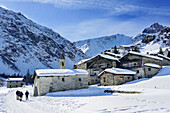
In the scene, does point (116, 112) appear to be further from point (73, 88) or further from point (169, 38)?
point (169, 38)

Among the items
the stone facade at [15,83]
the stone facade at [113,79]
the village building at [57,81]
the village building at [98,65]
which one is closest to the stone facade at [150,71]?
the stone facade at [113,79]

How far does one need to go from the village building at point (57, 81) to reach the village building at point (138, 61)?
1420cm

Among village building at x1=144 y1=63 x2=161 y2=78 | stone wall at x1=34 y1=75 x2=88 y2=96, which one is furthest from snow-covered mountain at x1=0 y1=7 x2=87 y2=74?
village building at x1=144 y1=63 x2=161 y2=78

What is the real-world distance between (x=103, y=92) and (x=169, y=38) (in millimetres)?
111958

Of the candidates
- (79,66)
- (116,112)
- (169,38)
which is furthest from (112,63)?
(169,38)

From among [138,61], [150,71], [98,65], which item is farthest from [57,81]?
[150,71]

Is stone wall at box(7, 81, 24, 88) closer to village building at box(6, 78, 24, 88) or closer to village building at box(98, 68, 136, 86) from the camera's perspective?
village building at box(6, 78, 24, 88)

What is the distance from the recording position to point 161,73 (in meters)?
34.1

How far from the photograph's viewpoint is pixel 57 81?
2777 cm

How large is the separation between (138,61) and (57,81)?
21.6m

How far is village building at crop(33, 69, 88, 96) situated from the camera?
26422mm

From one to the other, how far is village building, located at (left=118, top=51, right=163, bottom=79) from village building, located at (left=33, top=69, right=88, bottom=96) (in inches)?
559

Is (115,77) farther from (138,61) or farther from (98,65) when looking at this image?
(98,65)

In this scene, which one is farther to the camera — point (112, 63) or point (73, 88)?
point (112, 63)
